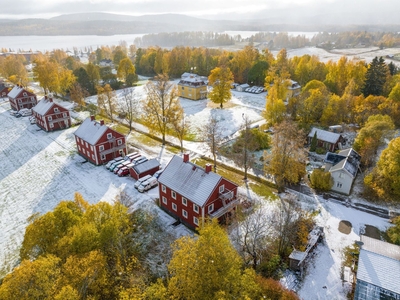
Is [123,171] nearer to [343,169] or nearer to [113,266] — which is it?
[113,266]

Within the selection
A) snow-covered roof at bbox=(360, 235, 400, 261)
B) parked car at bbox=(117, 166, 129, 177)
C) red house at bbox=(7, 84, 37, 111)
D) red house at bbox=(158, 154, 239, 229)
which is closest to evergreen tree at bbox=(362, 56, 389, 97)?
snow-covered roof at bbox=(360, 235, 400, 261)

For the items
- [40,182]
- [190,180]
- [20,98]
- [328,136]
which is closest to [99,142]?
[40,182]

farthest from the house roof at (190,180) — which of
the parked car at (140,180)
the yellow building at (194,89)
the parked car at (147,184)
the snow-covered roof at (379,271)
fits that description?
the yellow building at (194,89)

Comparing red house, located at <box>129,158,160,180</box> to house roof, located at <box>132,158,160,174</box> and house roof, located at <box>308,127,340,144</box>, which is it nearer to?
house roof, located at <box>132,158,160,174</box>

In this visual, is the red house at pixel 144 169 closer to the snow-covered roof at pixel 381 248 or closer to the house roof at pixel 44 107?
the snow-covered roof at pixel 381 248

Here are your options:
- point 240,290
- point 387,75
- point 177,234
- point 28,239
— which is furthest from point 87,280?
point 387,75
